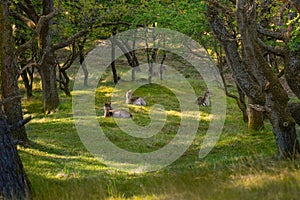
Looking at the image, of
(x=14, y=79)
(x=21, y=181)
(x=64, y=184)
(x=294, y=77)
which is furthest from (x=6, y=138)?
(x=294, y=77)

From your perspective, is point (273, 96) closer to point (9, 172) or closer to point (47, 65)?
point (9, 172)

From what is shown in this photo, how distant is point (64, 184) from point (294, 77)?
342 inches

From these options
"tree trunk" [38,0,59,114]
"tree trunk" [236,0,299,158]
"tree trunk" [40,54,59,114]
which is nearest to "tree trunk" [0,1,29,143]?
"tree trunk" [38,0,59,114]

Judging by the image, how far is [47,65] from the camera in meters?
21.4

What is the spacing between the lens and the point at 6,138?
7.13m

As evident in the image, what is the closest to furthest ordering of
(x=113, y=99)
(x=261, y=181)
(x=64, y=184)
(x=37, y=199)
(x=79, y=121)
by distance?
(x=261, y=181) < (x=37, y=199) < (x=64, y=184) < (x=79, y=121) < (x=113, y=99)

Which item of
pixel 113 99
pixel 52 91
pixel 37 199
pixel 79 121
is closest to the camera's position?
pixel 37 199

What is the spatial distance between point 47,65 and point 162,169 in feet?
42.6

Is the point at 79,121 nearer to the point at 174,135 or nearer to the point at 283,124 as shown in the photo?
the point at 174,135

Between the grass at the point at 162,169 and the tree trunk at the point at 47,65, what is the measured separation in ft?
2.83

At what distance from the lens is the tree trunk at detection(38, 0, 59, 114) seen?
20.0m

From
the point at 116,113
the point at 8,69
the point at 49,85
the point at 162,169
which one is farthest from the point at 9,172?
the point at 49,85

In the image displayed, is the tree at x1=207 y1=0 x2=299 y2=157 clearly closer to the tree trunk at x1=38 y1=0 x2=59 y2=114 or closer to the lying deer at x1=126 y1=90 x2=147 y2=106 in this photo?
the tree trunk at x1=38 y1=0 x2=59 y2=114

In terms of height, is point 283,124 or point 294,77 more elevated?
point 294,77
